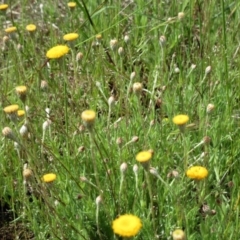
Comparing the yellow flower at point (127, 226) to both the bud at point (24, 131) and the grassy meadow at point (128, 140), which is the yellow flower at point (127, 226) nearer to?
the grassy meadow at point (128, 140)

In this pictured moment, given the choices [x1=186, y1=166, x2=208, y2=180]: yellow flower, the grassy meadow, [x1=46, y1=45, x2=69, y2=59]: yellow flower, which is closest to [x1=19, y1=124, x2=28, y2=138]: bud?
the grassy meadow

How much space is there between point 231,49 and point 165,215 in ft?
3.26

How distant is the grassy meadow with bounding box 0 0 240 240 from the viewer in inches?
66.9

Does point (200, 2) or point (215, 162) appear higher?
point (200, 2)

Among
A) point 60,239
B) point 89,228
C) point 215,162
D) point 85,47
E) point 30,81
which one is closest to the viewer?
point 60,239

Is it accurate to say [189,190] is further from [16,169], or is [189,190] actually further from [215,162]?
[16,169]

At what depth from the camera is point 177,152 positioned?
2.03m

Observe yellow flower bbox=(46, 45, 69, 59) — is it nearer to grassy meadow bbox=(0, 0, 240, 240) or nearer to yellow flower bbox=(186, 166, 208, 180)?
grassy meadow bbox=(0, 0, 240, 240)

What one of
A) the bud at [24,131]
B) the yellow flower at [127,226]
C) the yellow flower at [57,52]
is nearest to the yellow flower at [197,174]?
the yellow flower at [127,226]

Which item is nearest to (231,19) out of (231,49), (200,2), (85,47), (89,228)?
(200,2)

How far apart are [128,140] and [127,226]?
697 millimetres

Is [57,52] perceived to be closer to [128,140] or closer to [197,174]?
[128,140]

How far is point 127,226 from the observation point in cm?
138

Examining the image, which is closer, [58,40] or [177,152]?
[177,152]
